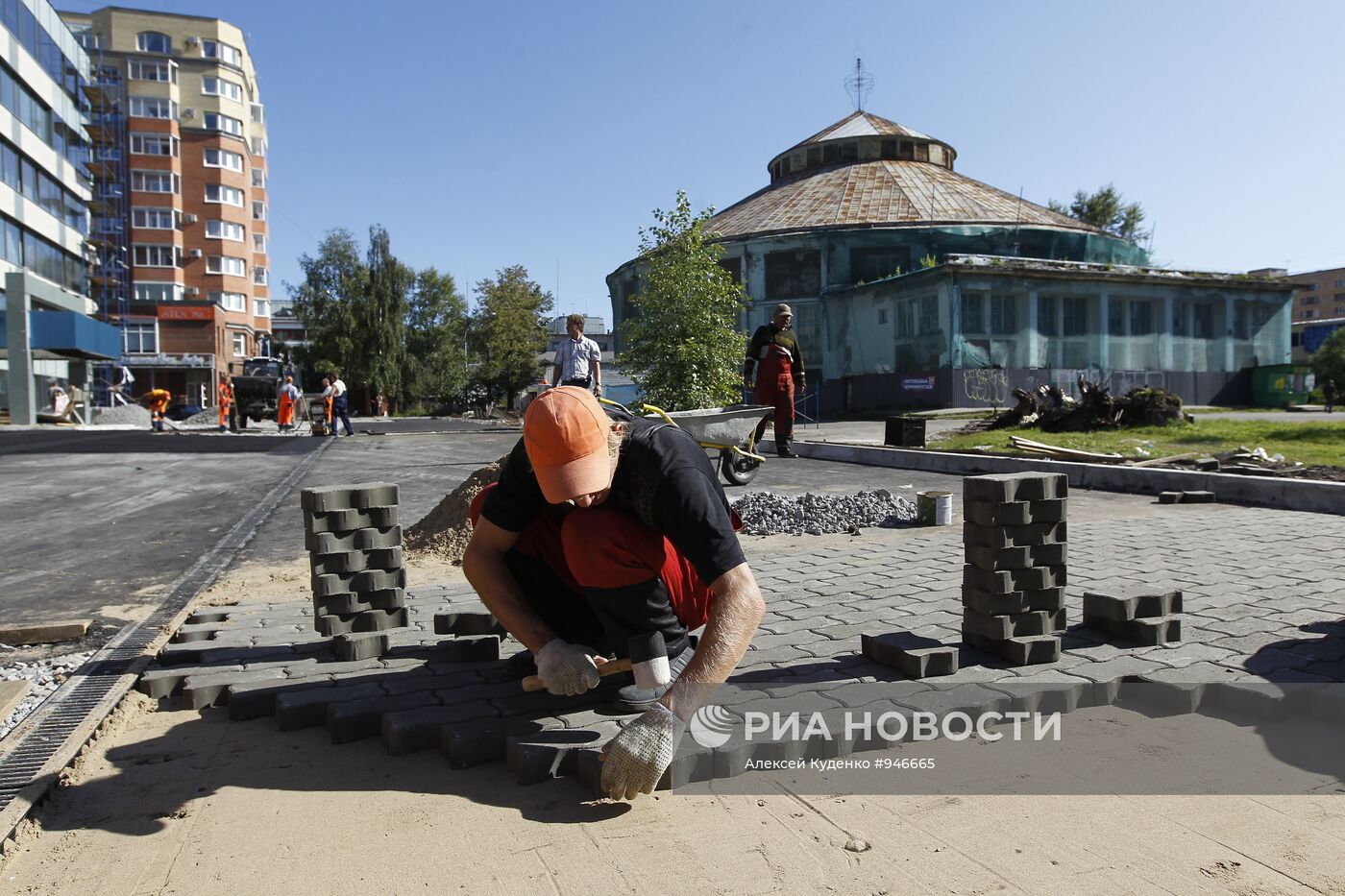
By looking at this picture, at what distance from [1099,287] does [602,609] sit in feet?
98.4

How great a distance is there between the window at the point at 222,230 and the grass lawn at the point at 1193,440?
204ft

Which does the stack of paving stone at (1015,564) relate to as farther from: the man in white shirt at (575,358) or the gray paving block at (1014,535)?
the man in white shirt at (575,358)

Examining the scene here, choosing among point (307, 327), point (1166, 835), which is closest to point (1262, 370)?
point (1166, 835)

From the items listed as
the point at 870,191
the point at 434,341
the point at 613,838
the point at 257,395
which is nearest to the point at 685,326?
the point at 613,838

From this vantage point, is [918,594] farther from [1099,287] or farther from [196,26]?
[196,26]

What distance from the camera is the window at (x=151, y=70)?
6041cm

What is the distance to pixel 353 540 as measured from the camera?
12.0 feet

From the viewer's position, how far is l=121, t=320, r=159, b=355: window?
55.8 m

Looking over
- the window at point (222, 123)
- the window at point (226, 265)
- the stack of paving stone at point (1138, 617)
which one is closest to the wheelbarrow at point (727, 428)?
the stack of paving stone at point (1138, 617)

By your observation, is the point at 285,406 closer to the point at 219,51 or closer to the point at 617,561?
the point at 617,561

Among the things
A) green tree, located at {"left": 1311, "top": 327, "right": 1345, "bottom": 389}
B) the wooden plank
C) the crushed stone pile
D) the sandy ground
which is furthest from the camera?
green tree, located at {"left": 1311, "top": 327, "right": 1345, "bottom": 389}

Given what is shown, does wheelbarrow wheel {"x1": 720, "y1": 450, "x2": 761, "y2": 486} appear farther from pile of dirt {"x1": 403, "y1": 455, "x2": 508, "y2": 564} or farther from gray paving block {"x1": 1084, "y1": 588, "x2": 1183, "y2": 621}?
gray paving block {"x1": 1084, "y1": 588, "x2": 1183, "y2": 621}

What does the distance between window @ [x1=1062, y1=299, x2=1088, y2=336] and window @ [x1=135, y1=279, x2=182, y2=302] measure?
5602 centimetres

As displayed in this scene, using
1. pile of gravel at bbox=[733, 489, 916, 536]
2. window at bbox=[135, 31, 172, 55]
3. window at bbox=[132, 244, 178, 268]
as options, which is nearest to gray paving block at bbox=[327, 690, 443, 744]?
pile of gravel at bbox=[733, 489, 916, 536]
